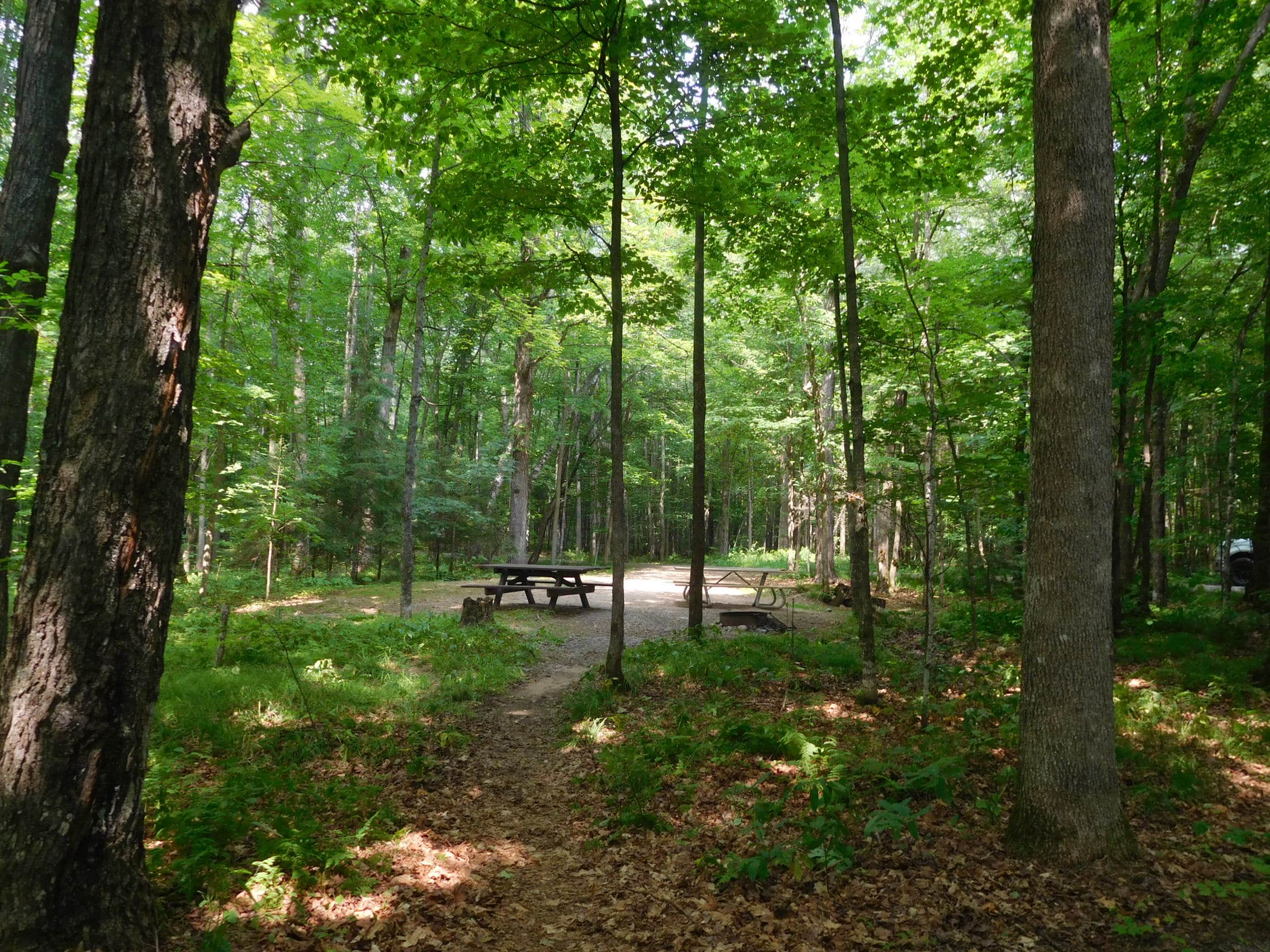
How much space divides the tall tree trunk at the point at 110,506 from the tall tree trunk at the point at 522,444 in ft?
54.1

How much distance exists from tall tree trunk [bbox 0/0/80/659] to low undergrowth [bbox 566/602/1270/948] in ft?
20.3

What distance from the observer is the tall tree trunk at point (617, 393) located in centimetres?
741

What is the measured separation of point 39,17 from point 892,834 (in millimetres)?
9763

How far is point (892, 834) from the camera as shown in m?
4.05

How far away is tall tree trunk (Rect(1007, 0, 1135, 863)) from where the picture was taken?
3705mm

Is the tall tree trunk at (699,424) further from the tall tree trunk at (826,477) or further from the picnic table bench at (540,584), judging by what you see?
the tall tree trunk at (826,477)

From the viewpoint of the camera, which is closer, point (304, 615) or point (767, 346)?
point (304, 615)

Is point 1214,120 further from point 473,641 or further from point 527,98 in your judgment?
point 473,641

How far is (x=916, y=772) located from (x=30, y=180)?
9116 millimetres

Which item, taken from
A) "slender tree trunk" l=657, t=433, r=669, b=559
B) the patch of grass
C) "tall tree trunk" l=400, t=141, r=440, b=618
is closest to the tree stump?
"tall tree trunk" l=400, t=141, r=440, b=618

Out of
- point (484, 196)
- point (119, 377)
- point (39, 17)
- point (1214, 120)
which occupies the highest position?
point (1214, 120)

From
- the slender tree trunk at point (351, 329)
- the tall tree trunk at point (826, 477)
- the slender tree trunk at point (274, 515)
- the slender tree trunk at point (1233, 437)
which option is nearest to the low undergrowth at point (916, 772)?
the slender tree trunk at point (1233, 437)

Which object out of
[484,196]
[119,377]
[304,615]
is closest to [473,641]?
[304,615]

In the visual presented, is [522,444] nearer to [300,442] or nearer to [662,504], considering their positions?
[300,442]
